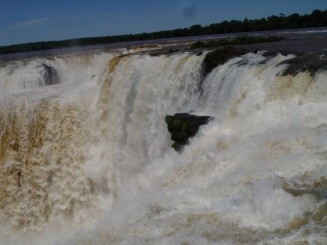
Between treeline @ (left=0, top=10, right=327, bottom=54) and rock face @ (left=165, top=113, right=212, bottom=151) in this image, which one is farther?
treeline @ (left=0, top=10, right=327, bottom=54)

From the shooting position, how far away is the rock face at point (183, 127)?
31.7ft

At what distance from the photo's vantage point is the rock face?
966 centimetres

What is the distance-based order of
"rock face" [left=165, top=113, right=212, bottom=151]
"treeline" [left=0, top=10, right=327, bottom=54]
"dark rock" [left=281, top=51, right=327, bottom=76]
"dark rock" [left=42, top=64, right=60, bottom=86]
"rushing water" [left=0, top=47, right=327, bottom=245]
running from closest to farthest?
1. "rushing water" [left=0, top=47, right=327, bottom=245]
2. "dark rock" [left=281, top=51, right=327, bottom=76]
3. "rock face" [left=165, top=113, right=212, bottom=151]
4. "dark rock" [left=42, top=64, right=60, bottom=86]
5. "treeline" [left=0, top=10, right=327, bottom=54]

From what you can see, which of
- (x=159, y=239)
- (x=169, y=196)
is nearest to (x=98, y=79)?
(x=169, y=196)

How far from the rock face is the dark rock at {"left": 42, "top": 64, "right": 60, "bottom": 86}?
39.5ft

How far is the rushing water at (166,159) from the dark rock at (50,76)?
6.14 feet

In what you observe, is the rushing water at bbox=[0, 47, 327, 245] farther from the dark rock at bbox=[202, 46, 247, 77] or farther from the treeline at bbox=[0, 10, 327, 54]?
the treeline at bbox=[0, 10, 327, 54]

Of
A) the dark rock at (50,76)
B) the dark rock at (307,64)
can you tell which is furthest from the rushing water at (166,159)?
the dark rock at (50,76)

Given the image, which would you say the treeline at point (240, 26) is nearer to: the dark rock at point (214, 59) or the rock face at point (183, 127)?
the dark rock at point (214, 59)

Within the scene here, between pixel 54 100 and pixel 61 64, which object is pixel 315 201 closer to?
pixel 54 100

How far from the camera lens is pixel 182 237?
5410 mm

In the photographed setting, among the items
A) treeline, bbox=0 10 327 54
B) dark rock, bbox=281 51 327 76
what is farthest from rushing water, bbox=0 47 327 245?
treeline, bbox=0 10 327 54

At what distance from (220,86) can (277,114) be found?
8.44 feet

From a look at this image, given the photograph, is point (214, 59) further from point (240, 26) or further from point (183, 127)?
point (240, 26)
